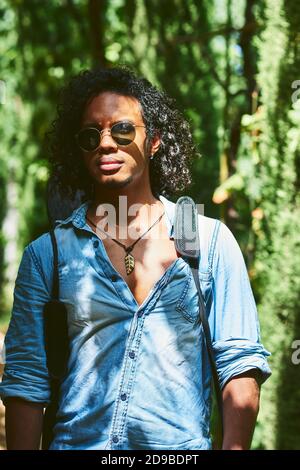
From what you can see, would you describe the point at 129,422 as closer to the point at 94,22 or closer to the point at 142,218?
the point at 142,218

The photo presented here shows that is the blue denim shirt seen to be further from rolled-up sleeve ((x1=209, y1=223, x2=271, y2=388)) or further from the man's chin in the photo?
the man's chin

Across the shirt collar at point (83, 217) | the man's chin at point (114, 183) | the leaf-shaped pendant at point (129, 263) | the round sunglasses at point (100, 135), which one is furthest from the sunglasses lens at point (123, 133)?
the leaf-shaped pendant at point (129, 263)

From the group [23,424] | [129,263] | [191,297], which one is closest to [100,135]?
[129,263]

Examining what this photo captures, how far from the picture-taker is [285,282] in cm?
616

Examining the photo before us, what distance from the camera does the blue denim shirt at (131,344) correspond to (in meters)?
2.20

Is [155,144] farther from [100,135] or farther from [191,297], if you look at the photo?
[191,297]

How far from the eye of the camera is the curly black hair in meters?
2.65

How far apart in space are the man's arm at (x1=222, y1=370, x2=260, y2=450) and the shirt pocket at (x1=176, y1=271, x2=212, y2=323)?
0.23m

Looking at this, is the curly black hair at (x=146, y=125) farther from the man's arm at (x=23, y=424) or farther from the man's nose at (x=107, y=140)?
the man's arm at (x=23, y=424)

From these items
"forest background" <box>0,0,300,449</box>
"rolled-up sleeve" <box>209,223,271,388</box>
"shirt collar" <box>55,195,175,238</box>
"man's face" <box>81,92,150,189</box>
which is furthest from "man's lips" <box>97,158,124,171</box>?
"forest background" <box>0,0,300,449</box>

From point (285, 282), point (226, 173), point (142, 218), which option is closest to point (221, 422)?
point (142, 218)

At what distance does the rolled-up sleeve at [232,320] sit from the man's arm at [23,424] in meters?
0.56

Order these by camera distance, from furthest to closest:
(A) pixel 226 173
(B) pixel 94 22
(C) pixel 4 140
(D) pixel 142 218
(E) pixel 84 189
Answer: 1. (C) pixel 4 140
2. (B) pixel 94 22
3. (A) pixel 226 173
4. (E) pixel 84 189
5. (D) pixel 142 218

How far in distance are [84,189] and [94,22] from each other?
696 centimetres
